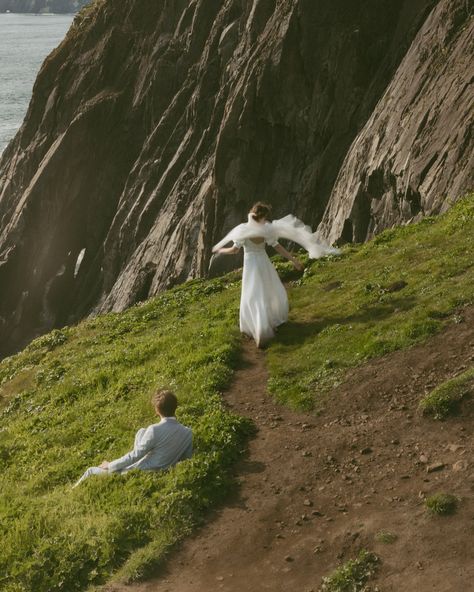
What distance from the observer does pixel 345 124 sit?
3219 cm

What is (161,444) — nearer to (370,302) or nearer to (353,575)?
(353,575)

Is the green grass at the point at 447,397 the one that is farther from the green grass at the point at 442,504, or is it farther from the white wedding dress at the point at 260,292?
the white wedding dress at the point at 260,292

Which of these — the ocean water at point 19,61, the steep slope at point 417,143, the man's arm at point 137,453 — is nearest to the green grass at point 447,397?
the man's arm at point 137,453

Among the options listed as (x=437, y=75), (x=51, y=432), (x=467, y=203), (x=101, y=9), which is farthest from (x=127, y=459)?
(x=101, y=9)

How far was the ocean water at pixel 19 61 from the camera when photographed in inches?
3428

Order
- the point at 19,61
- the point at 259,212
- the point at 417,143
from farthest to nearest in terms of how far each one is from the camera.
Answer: the point at 19,61 → the point at 417,143 → the point at 259,212

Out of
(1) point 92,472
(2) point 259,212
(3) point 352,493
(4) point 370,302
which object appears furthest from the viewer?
(4) point 370,302

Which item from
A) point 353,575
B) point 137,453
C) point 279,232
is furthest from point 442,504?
point 279,232

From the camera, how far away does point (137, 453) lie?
13.1 meters

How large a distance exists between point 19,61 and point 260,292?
98625 mm

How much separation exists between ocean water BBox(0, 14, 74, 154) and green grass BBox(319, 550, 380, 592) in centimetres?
7021

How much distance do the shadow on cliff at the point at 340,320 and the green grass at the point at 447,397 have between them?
152 inches

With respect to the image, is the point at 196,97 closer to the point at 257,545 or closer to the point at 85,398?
the point at 85,398

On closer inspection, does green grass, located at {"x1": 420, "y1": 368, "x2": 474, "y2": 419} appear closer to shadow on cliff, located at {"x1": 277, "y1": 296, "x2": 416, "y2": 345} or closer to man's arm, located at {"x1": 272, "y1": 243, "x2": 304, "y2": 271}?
shadow on cliff, located at {"x1": 277, "y1": 296, "x2": 416, "y2": 345}
